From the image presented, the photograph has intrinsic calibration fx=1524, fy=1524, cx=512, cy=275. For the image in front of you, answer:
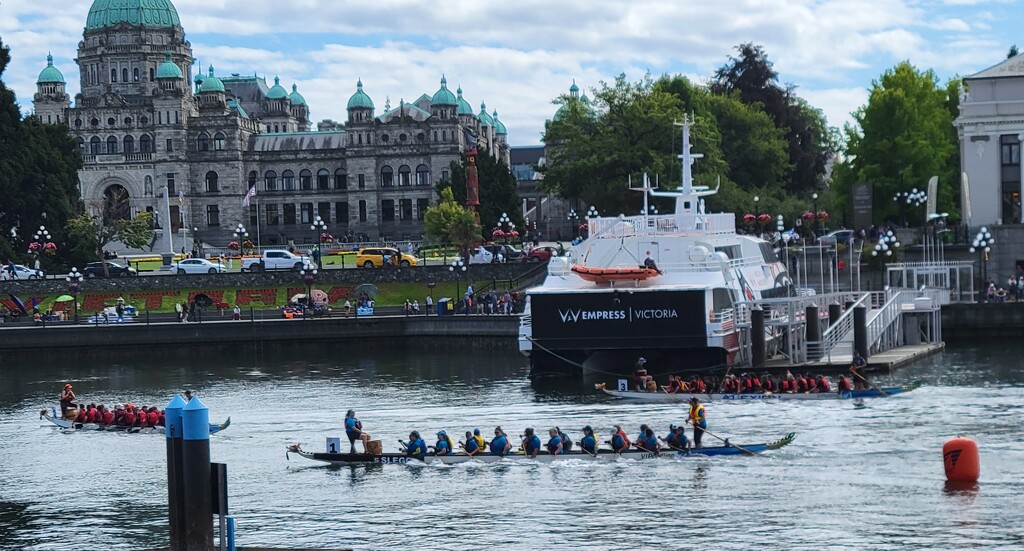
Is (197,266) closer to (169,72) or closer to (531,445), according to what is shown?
(169,72)

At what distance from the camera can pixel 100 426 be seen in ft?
183

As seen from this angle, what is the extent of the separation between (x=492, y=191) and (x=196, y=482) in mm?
98140

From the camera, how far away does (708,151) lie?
348ft

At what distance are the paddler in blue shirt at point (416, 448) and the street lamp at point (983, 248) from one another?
42.3 m

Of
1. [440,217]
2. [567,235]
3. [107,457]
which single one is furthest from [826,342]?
[567,235]

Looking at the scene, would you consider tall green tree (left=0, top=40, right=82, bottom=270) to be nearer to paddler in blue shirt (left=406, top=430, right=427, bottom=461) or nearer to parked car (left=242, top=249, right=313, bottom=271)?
parked car (left=242, top=249, right=313, bottom=271)

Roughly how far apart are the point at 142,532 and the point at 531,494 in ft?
34.0

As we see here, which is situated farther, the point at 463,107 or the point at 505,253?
the point at 463,107

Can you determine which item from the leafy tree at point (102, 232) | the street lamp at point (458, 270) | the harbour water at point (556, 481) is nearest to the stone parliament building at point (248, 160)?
the leafy tree at point (102, 232)

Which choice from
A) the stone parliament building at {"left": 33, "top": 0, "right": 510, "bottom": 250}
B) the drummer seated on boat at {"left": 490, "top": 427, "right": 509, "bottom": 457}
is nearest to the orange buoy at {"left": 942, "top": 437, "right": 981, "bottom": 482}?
the drummer seated on boat at {"left": 490, "top": 427, "right": 509, "bottom": 457}

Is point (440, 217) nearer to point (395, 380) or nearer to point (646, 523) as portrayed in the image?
point (395, 380)

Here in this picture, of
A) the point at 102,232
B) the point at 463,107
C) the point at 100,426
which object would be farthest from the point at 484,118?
the point at 100,426

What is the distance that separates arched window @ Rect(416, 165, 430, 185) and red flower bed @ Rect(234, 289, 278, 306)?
60.0 m

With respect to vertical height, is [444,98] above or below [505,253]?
above
